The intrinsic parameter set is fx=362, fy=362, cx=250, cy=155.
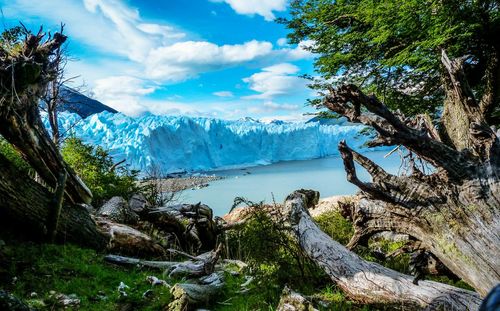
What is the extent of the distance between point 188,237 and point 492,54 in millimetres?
9890

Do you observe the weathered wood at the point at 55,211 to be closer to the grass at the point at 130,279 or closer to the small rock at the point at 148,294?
the grass at the point at 130,279

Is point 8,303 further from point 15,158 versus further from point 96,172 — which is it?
point 96,172

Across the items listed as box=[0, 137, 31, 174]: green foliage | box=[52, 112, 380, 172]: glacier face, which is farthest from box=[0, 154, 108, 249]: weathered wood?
box=[52, 112, 380, 172]: glacier face

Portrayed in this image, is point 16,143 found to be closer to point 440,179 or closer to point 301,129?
point 440,179

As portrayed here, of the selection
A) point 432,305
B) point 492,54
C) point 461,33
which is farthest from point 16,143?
point 492,54

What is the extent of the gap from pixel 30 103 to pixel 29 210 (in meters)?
1.95

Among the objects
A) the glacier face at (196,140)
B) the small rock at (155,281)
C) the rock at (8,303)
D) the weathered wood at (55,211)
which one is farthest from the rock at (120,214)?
the glacier face at (196,140)

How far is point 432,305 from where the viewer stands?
4.34m

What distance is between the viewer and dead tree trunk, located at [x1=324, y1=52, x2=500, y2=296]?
169 inches

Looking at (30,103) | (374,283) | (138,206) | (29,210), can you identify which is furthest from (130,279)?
(138,206)

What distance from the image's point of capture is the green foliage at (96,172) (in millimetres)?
13695

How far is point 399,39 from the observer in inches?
409

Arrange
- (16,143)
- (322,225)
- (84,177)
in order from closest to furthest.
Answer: (16,143) → (322,225) → (84,177)

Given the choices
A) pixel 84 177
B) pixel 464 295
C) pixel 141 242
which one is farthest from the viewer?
pixel 84 177
